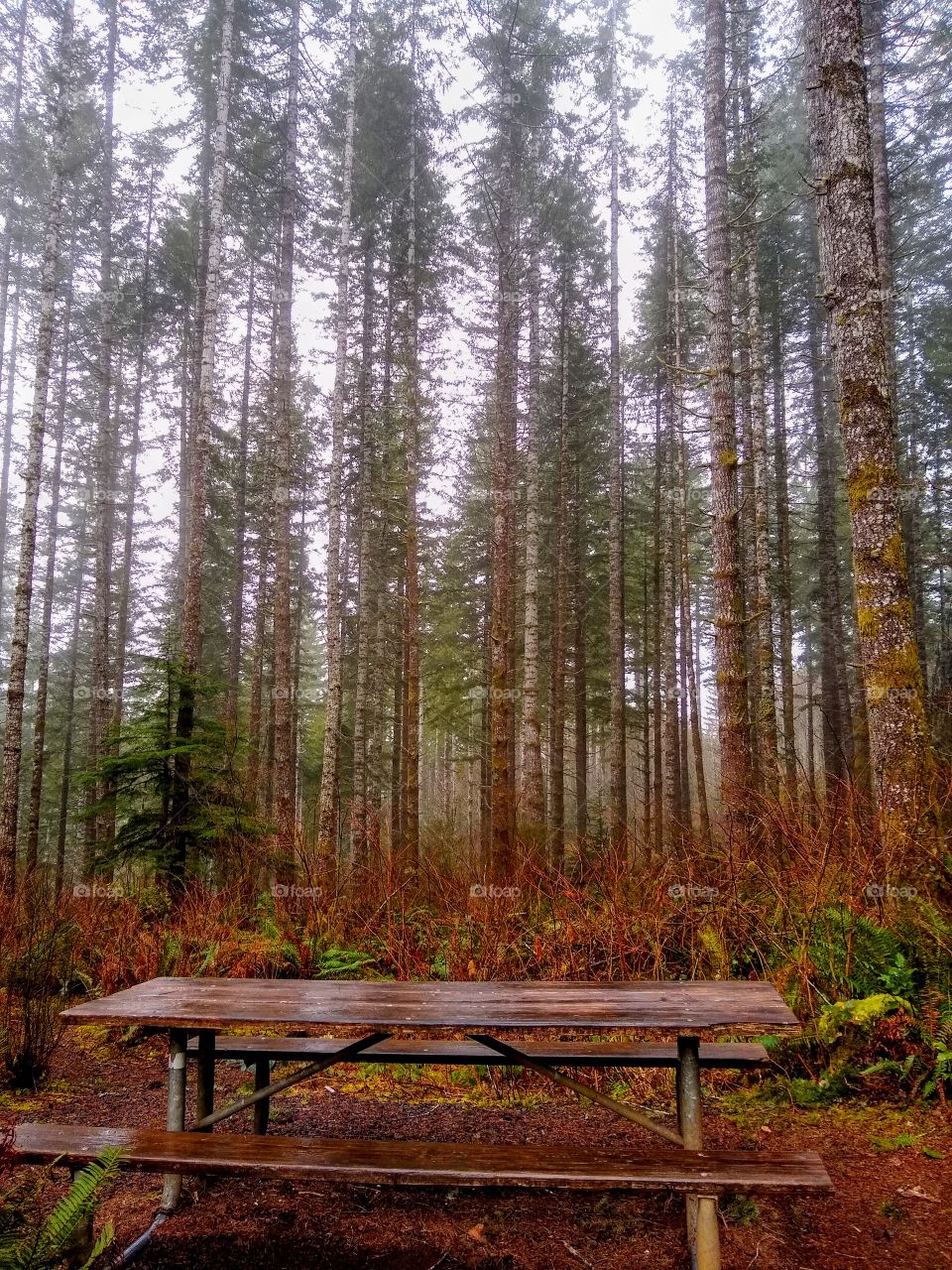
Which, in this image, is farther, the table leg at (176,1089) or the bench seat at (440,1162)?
the table leg at (176,1089)

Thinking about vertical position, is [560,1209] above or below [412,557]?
below

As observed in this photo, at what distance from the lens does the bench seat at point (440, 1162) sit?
7.09 feet

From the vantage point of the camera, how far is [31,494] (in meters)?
9.59

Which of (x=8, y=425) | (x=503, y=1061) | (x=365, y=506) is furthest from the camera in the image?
(x=8, y=425)

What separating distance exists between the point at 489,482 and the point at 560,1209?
59.8ft

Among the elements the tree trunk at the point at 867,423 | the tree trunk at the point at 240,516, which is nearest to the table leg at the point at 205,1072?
the tree trunk at the point at 867,423

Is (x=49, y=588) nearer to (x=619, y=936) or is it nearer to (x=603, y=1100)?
(x=619, y=936)

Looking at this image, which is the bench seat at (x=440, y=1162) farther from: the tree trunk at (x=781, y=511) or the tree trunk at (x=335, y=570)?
the tree trunk at (x=781, y=511)

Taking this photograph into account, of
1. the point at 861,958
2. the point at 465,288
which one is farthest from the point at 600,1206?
the point at 465,288

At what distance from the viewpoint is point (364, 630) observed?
15656 millimetres

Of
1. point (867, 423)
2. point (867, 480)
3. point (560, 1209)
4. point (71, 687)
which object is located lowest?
point (560, 1209)

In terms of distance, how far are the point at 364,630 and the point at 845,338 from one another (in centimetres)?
1220

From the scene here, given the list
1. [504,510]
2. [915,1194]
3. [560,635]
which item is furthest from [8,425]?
[915,1194]

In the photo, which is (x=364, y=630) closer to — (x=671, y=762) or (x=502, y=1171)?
(x=671, y=762)
